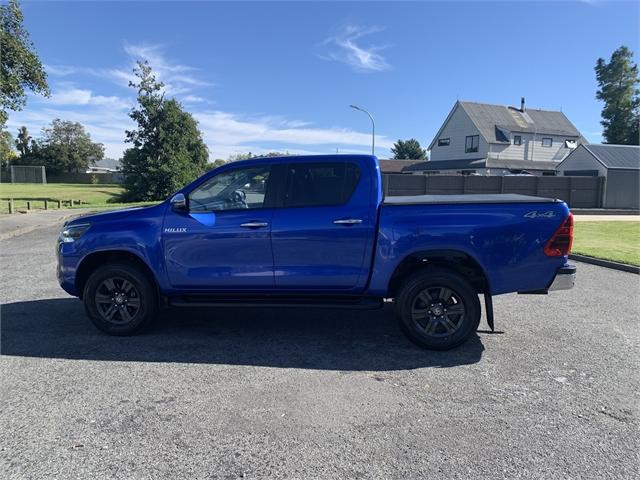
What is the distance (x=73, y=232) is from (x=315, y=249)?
2.72 metres

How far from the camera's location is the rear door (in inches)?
188

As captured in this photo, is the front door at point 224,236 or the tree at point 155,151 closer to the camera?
the front door at point 224,236

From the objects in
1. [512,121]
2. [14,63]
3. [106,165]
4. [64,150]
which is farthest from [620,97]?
[106,165]

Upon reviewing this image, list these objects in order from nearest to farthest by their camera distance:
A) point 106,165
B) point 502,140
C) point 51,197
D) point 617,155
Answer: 1. point 617,155
2. point 51,197
3. point 502,140
4. point 106,165

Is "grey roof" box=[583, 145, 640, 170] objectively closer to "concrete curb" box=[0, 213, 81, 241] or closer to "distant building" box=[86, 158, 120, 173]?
"concrete curb" box=[0, 213, 81, 241]

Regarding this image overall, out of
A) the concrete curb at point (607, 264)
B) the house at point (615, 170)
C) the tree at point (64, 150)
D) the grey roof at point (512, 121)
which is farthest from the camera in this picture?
the tree at point (64, 150)

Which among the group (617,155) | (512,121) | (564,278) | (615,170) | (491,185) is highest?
(512,121)

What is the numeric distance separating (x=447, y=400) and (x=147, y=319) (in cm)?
327

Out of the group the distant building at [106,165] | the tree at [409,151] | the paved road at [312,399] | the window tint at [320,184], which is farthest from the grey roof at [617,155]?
the distant building at [106,165]

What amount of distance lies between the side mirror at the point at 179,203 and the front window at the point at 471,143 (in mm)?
45559

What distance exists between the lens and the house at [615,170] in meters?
27.1

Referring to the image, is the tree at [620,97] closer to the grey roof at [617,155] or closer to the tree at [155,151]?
Result: the grey roof at [617,155]

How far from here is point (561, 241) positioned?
4555 millimetres

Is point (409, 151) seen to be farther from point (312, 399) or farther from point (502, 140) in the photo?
point (312, 399)
